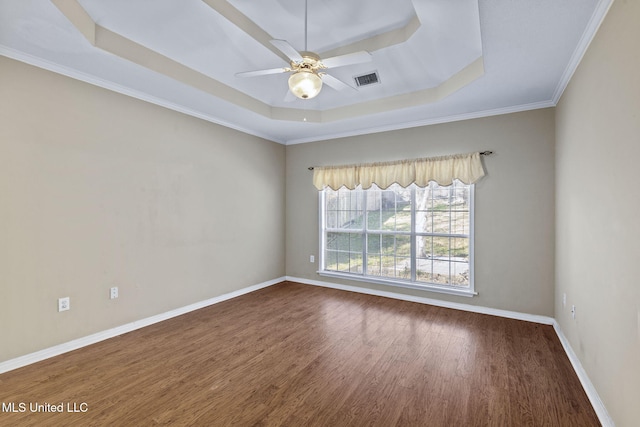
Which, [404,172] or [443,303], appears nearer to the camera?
[443,303]

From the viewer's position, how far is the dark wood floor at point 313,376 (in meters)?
1.94

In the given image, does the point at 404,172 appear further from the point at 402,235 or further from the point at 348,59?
the point at 348,59

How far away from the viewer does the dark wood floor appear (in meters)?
1.94

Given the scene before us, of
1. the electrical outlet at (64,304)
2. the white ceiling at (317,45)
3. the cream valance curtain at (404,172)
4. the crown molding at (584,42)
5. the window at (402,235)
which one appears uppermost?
the white ceiling at (317,45)

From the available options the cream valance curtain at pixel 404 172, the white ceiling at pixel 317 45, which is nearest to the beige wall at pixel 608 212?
the white ceiling at pixel 317 45

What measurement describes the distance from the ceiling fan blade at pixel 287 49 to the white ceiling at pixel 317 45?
53cm

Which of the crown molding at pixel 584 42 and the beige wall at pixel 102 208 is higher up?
the crown molding at pixel 584 42

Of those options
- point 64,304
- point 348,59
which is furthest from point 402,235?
point 64,304

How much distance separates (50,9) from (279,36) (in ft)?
5.24

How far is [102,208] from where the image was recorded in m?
3.04

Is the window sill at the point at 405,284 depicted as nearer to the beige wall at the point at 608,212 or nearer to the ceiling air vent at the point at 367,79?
the beige wall at the point at 608,212

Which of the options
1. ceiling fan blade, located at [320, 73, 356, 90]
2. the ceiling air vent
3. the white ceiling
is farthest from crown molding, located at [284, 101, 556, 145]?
ceiling fan blade, located at [320, 73, 356, 90]

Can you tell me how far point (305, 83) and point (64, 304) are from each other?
2.97 metres

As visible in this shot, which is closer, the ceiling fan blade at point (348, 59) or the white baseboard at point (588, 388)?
the white baseboard at point (588, 388)
